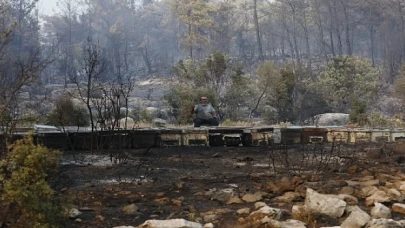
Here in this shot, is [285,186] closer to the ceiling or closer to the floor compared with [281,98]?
closer to the floor

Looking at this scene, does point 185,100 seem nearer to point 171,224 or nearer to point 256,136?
point 256,136

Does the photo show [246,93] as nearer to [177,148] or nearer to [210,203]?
[177,148]

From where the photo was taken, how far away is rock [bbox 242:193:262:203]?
6.13m

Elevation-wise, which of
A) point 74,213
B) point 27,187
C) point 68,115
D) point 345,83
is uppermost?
point 345,83

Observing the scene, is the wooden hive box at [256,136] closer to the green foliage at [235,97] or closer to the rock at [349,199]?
the rock at [349,199]

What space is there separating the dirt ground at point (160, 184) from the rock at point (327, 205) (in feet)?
0.53

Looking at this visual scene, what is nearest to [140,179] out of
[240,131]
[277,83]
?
[240,131]

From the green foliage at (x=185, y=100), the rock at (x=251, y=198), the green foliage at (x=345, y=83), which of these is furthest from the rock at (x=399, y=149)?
the green foliage at (x=345, y=83)

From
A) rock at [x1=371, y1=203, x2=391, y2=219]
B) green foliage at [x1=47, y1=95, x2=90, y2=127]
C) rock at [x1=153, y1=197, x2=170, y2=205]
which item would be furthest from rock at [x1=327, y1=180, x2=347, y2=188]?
green foliage at [x1=47, y1=95, x2=90, y2=127]

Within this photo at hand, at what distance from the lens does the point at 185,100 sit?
920 inches

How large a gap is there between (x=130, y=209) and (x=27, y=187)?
5.50 ft

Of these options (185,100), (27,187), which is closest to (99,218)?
(27,187)

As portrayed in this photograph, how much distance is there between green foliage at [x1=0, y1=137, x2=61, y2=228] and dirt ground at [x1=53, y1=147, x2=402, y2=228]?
1.44 feet

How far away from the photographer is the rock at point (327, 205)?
5.38 meters
